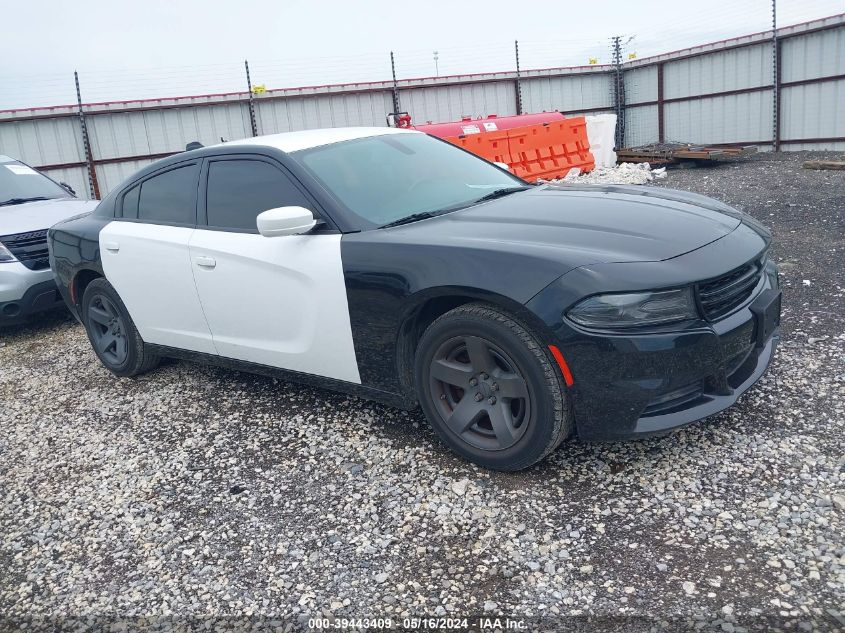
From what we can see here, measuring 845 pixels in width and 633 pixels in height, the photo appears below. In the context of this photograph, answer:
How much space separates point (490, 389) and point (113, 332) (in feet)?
10.7

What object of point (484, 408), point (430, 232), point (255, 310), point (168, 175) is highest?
point (168, 175)

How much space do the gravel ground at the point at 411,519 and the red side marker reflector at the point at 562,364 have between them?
0.52 metres

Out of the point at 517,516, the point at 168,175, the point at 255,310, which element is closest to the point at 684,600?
the point at 517,516

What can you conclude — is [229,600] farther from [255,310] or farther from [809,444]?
[809,444]

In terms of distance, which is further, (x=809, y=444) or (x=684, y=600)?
(x=809, y=444)

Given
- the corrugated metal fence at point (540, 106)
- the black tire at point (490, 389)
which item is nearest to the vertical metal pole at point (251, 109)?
the corrugated metal fence at point (540, 106)

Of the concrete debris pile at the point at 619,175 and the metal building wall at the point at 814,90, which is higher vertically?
the metal building wall at the point at 814,90

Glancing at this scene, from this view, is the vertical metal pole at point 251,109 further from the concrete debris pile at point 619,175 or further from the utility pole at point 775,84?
the utility pole at point 775,84

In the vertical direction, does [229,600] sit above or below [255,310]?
below

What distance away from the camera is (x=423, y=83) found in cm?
1845

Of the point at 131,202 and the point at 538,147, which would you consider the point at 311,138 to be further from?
the point at 538,147

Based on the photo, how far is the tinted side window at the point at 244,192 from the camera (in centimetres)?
378

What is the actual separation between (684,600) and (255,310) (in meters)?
2.54

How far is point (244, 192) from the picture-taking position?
13.1 ft
